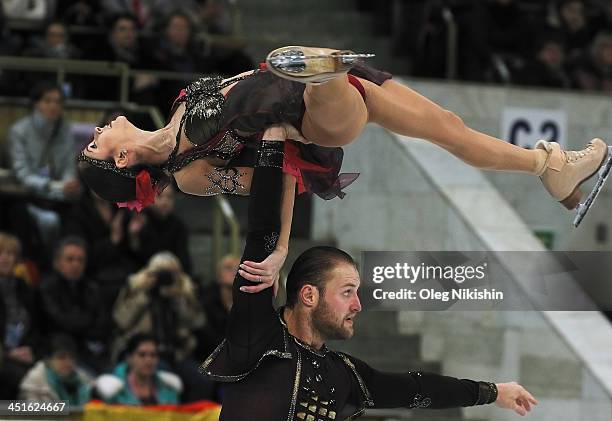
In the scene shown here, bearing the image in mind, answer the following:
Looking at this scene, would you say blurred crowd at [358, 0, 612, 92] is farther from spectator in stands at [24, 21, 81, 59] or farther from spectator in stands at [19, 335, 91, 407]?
spectator in stands at [19, 335, 91, 407]

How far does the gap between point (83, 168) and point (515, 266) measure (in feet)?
6.83

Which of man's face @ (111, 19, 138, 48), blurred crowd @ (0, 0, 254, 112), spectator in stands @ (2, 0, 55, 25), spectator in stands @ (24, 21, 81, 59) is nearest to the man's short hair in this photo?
blurred crowd @ (0, 0, 254, 112)

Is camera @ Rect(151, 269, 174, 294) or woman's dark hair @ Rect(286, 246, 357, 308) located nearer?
woman's dark hair @ Rect(286, 246, 357, 308)

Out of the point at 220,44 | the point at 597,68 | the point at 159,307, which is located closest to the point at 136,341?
the point at 159,307

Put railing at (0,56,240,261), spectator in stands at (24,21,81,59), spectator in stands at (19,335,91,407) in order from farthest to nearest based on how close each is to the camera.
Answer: spectator in stands at (24,21,81,59) < railing at (0,56,240,261) < spectator in stands at (19,335,91,407)

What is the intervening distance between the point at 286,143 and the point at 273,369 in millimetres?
661

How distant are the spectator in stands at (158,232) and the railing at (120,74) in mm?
239

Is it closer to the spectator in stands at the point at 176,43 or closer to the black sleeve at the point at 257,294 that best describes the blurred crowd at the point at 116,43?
the spectator in stands at the point at 176,43

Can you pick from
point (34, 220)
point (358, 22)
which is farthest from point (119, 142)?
point (358, 22)

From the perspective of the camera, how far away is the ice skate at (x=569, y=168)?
185 inches

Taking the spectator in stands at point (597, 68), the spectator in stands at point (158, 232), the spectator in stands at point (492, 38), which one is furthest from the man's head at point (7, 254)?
the spectator in stands at point (597, 68)

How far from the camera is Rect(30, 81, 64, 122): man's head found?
25.5 feet

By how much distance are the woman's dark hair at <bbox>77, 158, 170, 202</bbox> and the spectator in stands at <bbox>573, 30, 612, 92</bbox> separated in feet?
20.1

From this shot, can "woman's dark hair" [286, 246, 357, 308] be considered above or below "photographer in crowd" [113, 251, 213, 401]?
above
